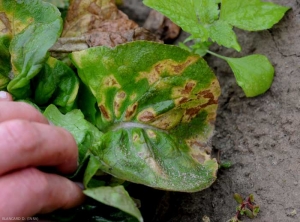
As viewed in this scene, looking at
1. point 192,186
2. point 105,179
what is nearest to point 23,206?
point 105,179

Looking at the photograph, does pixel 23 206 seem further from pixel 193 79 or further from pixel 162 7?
pixel 162 7

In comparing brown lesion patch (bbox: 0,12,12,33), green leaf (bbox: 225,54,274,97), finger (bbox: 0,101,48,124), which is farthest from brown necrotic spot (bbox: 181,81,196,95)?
brown lesion patch (bbox: 0,12,12,33)

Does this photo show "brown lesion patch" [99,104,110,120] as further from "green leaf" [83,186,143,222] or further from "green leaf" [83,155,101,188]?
"green leaf" [83,186,143,222]

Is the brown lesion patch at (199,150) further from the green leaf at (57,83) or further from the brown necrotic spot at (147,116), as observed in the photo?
the green leaf at (57,83)

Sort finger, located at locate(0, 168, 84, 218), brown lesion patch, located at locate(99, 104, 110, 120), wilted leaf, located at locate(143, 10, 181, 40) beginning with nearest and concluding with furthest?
finger, located at locate(0, 168, 84, 218) → brown lesion patch, located at locate(99, 104, 110, 120) → wilted leaf, located at locate(143, 10, 181, 40)

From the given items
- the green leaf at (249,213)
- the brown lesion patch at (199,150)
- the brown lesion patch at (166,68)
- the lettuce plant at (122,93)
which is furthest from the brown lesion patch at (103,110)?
the green leaf at (249,213)

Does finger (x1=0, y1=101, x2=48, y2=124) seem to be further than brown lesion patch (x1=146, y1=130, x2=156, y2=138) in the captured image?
No
